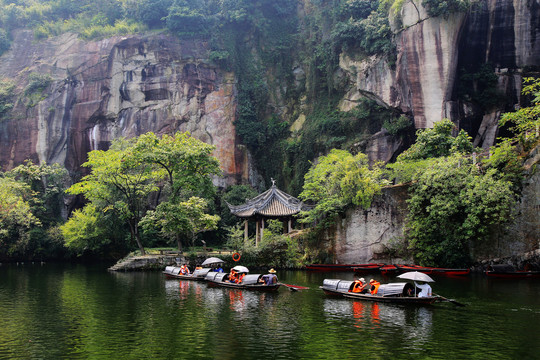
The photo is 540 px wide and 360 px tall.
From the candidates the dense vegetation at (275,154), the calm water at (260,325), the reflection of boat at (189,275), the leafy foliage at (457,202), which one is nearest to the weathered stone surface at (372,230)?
the dense vegetation at (275,154)

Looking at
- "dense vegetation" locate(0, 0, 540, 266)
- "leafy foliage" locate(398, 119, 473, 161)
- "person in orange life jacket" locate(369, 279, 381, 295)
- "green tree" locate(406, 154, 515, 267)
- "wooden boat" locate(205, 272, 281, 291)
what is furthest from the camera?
"leafy foliage" locate(398, 119, 473, 161)

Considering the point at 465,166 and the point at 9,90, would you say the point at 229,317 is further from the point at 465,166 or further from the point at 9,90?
the point at 9,90

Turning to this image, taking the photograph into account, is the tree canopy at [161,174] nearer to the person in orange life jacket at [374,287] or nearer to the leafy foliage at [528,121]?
the person in orange life jacket at [374,287]

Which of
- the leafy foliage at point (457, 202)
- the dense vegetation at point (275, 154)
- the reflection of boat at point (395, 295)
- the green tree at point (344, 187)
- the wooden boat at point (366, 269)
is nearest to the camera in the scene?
the reflection of boat at point (395, 295)

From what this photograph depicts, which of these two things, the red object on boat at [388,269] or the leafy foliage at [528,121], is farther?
the red object on boat at [388,269]

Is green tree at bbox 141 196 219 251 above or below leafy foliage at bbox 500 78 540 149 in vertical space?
below

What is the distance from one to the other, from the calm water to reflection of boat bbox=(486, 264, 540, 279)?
4.85ft

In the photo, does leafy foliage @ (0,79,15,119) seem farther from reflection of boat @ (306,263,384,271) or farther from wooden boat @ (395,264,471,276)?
wooden boat @ (395,264,471,276)

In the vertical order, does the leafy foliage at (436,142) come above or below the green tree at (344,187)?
above

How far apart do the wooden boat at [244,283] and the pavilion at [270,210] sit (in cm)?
1007

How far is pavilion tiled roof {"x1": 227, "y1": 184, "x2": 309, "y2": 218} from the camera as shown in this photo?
109 ft

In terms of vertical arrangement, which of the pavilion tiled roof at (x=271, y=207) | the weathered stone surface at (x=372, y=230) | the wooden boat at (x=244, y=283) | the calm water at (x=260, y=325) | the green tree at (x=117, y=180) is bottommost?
the calm water at (x=260, y=325)

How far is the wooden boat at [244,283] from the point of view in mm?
20203

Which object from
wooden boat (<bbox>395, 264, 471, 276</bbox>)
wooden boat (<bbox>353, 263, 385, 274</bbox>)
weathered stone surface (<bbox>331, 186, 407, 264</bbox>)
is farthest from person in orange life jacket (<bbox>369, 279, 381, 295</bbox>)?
weathered stone surface (<bbox>331, 186, 407, 264</bbox>)
